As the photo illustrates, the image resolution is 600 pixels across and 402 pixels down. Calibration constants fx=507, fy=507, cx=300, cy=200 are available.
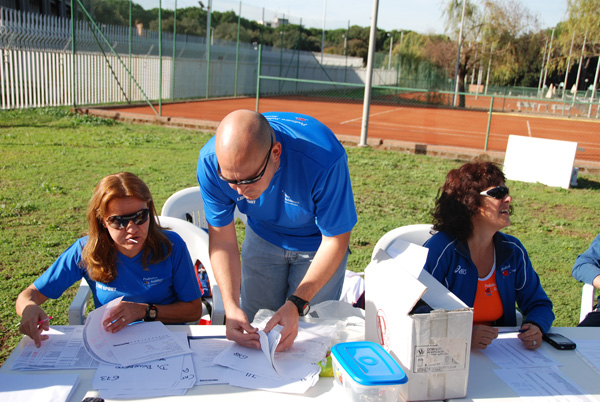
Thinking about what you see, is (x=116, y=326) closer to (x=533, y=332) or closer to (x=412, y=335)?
(x=412, y=335)

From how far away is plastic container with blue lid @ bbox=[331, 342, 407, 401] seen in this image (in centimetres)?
152

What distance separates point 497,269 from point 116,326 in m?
1.78

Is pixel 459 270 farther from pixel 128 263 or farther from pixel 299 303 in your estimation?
pixel 128 263

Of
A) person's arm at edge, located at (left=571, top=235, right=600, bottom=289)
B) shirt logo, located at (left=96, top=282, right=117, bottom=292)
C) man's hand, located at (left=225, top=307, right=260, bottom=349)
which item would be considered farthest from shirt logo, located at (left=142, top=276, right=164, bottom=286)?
person's arm at edge, located at (left=571, top=235, right=600, bottom=289)

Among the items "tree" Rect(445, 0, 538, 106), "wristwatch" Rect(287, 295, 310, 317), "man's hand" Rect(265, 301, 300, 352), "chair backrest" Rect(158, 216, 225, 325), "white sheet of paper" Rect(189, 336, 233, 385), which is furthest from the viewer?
"tree" Rect(445, 0, 538, 106)

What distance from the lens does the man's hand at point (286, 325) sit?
1912 millimetres

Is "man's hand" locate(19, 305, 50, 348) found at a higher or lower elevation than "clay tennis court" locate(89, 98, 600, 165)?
higher

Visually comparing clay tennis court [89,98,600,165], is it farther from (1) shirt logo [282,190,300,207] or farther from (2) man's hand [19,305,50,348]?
(2) man's hand [19,305,50,348]

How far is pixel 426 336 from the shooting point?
63.2 inches

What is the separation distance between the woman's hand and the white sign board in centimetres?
732

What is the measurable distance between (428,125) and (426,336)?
19280 mm

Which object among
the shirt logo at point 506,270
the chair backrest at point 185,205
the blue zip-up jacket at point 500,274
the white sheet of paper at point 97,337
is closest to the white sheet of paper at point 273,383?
the white sheet of paper at point 97,337

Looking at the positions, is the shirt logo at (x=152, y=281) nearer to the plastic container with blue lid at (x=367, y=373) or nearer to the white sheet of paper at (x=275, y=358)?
the white sheet of paper at (x=275, y=358)

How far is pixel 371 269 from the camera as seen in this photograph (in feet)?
6.45
